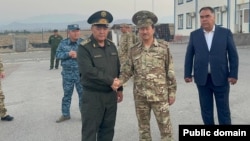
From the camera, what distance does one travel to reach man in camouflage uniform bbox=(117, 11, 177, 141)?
162 inches

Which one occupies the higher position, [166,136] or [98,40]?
[98,40]

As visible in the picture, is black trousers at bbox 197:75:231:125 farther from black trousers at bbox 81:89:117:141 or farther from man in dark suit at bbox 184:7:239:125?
black trousers at bbox 81:89:117:141

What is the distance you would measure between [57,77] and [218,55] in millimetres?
9268

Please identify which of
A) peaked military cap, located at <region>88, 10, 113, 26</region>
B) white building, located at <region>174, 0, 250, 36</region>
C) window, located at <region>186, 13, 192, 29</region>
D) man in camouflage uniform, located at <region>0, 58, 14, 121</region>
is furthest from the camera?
window, located at <region>186, 13, 192, 29</region>

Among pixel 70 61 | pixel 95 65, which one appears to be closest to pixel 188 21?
pixel 70 61

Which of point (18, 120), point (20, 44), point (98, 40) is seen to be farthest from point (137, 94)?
point (20, 44)

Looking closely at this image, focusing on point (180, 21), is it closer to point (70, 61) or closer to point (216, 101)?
point (70, 61)

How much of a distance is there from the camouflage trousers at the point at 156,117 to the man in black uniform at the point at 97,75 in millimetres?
407

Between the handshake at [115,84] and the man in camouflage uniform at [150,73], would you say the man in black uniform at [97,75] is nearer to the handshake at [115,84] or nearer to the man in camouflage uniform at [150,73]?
the handshake at [115,84]

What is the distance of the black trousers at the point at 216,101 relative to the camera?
4836 mm

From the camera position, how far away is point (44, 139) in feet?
17.8

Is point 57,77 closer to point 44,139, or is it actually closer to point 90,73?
point 44,139

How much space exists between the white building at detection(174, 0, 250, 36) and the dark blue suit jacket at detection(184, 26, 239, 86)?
23755 millimetres

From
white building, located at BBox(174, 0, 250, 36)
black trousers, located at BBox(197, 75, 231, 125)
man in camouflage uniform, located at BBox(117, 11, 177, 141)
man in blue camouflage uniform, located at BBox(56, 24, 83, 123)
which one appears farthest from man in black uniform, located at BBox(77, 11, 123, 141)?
white building, located at BBox(174, 0, 250, 36)
